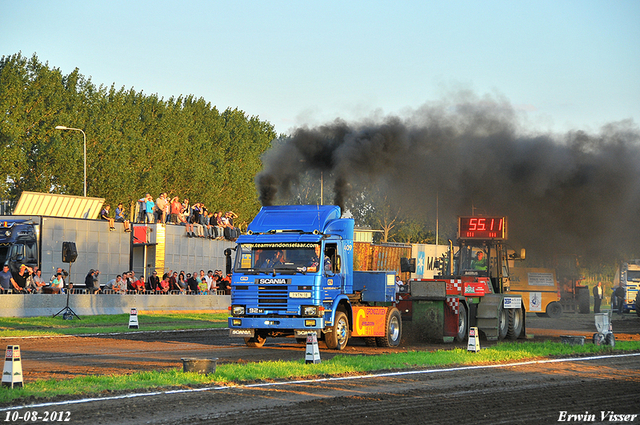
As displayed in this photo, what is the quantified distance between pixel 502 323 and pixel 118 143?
43.8 meters

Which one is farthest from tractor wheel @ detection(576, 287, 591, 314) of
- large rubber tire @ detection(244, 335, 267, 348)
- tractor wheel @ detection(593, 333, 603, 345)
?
large rubber tire @ detection(244, 335, 267, 348)

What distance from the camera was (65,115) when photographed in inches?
2224

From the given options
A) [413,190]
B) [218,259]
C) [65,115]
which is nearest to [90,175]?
[65,115]

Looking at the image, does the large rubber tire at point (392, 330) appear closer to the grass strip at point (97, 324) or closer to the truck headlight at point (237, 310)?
the truck headlight at point (237, 310)

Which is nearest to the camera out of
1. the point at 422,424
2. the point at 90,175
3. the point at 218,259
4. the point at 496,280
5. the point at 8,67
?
the point at 422,424

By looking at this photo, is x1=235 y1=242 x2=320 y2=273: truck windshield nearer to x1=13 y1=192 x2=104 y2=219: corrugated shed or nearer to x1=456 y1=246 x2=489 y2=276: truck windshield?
x1=456 y1=246 x2=489 y2=276: truck windshield

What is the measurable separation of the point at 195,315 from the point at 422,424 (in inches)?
1030

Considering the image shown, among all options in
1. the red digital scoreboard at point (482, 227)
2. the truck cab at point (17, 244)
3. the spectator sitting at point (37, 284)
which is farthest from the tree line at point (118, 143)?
the red digital scoreboard at point (482, 227)

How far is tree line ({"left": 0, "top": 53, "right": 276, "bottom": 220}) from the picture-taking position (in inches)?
2168

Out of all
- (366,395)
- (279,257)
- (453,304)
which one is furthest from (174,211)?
→ (366,395)

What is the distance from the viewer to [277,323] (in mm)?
20047

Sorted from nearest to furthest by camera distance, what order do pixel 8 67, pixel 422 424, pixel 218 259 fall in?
pixel 422 424, pixel 218 259, pixel 8 67

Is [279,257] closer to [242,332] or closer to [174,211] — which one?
[242,332]

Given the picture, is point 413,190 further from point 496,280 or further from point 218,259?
point 218,259
